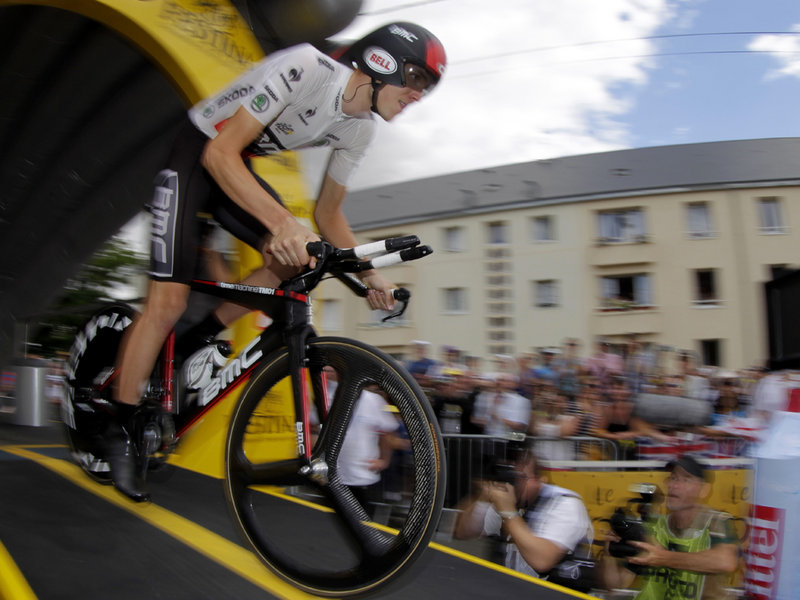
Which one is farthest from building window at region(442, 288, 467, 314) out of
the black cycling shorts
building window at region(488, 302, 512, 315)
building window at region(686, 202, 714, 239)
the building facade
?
the black cycling shorts

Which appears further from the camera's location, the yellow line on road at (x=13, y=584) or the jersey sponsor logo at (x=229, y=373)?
the jersey sponsor logo at (x=229, y=373)

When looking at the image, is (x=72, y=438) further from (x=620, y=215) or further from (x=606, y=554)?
(x=620, y=215)

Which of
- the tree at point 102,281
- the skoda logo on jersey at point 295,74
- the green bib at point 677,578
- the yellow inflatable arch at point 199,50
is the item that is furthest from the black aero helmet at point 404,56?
the tree at point 102,281

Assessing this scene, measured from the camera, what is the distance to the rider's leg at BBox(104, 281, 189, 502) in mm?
2297

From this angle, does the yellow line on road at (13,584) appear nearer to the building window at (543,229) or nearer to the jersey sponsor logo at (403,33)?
the jersey sponsor logo at (403,33)

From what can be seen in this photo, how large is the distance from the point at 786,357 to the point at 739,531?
1332 mm

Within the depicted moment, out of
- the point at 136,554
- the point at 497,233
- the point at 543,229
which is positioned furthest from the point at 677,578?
the point at 497,233

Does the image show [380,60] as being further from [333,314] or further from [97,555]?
[333,314]

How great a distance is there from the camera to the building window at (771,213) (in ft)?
78.6

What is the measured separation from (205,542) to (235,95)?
1.56 metres

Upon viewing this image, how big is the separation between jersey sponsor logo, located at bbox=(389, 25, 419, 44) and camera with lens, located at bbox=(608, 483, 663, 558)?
266cm

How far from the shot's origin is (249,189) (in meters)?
1.98

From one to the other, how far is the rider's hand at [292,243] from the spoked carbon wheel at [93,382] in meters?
1.13

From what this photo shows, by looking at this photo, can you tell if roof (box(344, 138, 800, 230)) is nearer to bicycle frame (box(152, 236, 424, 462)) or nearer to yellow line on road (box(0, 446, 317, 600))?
yellow line on road (box(0, 446, 317, 600))
